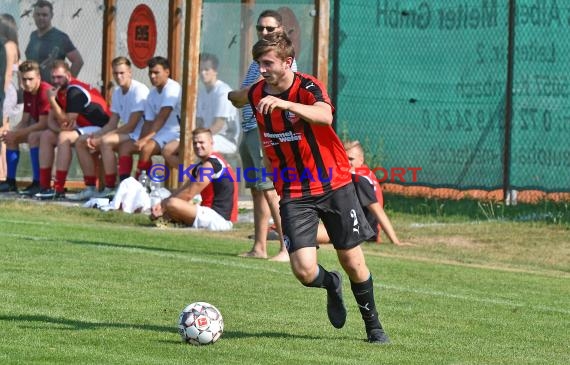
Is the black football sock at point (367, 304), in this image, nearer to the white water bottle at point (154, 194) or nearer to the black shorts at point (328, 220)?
the black shorts at point (328, 220)

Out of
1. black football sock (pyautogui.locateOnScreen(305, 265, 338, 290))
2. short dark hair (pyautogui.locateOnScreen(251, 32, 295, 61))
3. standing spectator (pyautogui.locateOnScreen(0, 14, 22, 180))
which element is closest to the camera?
short dark hair (pyautogui.locateOnScreen(251, 32, 295, 61))

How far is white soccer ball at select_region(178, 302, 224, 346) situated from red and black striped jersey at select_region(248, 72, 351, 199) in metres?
0.92

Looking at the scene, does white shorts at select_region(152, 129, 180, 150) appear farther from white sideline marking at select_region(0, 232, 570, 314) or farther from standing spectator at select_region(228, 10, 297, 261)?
standing spectator at select_region(228, 10, 297, 261)

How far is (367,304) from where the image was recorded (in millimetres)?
7434

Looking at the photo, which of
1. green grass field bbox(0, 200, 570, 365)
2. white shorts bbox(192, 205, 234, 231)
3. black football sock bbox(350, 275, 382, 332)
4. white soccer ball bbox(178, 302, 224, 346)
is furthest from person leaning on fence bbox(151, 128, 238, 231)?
white soccer ball bbox(178, 302, 224, 346)

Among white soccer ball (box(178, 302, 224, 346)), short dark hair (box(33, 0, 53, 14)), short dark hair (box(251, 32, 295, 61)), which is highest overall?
short dark hair (box(33, 0, 53, 14))

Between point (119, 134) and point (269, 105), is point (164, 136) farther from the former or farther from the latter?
point (269, 105)

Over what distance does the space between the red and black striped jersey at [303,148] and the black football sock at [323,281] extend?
49 cm

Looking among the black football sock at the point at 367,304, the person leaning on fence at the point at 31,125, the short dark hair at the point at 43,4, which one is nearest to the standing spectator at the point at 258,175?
the black football sock at the point at 367,304

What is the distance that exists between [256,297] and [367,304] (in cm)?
170

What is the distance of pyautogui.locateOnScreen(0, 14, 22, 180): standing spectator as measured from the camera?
18.3 metres

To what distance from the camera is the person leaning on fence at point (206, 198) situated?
13766mm

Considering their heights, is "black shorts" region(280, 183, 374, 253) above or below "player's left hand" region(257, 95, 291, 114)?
below

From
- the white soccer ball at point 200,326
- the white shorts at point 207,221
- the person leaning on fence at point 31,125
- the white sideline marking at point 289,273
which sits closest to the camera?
the white soccer ball at point 200,326
